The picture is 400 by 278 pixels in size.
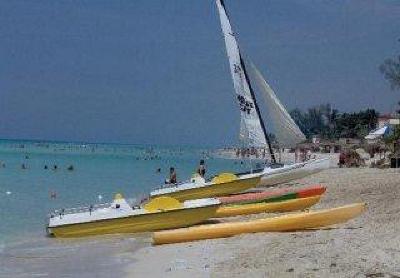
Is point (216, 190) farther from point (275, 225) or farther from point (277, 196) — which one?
point (275, 225)

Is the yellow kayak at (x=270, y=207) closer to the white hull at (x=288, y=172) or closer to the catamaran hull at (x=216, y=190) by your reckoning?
the catamaran hull at (x=216, y=190)

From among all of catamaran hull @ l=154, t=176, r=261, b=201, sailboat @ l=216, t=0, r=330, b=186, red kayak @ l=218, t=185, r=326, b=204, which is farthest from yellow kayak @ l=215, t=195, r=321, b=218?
sailboat @ l=216, t=0, r=330, b=186

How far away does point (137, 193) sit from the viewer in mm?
38562

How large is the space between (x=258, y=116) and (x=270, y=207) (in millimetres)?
8764

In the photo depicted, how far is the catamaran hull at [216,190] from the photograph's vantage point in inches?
981

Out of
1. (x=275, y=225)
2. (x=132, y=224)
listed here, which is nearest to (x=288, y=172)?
(x=132, y=224)

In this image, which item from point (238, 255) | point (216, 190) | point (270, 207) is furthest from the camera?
point (216, 190)

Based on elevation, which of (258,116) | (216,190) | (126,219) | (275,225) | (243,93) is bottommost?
(275,225)

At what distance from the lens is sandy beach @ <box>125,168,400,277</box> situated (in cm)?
1130

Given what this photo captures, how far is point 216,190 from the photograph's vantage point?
2541 cm

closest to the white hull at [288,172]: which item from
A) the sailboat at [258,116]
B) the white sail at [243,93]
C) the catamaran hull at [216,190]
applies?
the sailboat at [258,116]

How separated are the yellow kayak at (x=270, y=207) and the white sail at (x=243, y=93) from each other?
313 inches

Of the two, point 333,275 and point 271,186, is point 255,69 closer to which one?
point 271,186

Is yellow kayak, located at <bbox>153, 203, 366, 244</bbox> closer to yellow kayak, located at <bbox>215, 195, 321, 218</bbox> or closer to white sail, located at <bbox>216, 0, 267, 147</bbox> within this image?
yellow kayak, located at <bbox>215, 195, 321, 218</bbox>
